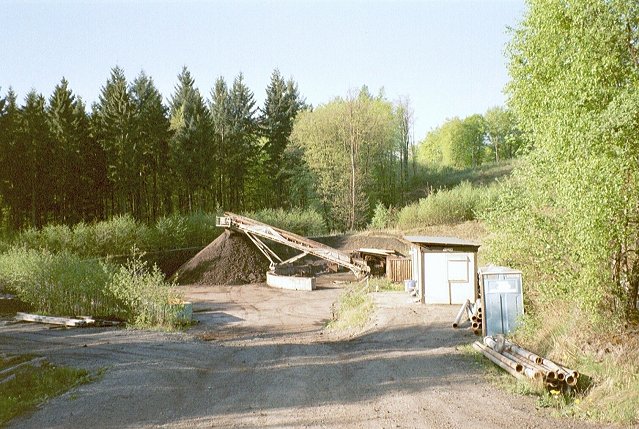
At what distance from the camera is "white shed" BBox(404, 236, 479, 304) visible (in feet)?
61.3

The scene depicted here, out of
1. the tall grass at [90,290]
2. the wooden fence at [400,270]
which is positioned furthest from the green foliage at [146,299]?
the wooden fence at [400,270]

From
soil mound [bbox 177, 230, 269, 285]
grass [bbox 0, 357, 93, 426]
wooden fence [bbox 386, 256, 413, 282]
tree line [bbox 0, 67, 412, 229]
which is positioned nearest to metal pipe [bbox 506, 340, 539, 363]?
grass [bbox 0, 357, 93, 426]

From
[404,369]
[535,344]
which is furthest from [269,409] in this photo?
[535,344]

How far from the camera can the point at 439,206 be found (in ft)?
140

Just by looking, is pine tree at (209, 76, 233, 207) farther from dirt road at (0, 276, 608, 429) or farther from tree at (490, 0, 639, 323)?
tree at (490, 0, 639, 323)

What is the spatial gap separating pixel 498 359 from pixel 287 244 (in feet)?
76.2

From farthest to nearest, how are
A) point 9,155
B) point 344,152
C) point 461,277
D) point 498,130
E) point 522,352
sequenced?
Answer: point 498,130 → point 344,152 → point 9,155 → point 461,277 → point 522,352

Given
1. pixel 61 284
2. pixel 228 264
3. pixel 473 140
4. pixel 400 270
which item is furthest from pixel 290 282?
pixel 473 140

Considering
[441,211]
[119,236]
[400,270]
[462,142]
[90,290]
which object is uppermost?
[462,142]

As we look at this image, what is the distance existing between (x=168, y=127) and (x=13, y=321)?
99.8ft

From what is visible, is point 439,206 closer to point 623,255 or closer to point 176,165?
point 176,165

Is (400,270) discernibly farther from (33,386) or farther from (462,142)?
(462,142)

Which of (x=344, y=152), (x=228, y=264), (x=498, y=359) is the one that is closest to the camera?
(x=498, y=359)

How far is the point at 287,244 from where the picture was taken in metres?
33.2
